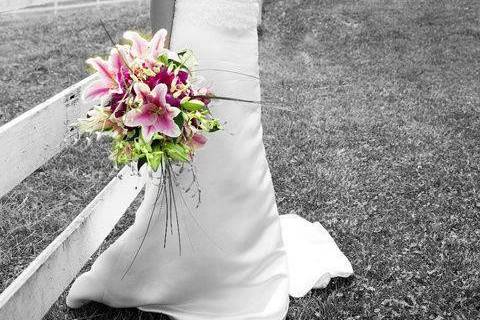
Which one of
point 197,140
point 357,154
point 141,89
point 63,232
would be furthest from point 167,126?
point 357,154

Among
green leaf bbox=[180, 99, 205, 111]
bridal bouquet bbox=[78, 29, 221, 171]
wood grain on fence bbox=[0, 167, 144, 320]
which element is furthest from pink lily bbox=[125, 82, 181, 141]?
wood grain on fence bbox=[0, 167, 144, 320]

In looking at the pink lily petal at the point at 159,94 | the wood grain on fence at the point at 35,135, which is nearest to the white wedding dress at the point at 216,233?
the wood grain on fence at the point at 35,135

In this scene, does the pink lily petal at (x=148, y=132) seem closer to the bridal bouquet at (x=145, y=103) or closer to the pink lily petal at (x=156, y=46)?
the bridal bouquet at (x=145, y=103)

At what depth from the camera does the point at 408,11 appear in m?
12.6

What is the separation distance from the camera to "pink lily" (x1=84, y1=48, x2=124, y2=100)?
231 cm

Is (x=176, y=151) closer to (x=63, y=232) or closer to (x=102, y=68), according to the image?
(x=102, y=68)

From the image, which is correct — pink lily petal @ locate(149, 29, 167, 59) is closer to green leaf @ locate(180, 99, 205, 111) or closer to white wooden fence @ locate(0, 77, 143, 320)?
green leaf @ locate(180, 99, 205, 111)

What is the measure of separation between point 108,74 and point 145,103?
233 millimetres

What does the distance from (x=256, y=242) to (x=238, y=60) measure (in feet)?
4.05

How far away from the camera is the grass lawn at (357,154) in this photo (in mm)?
3961

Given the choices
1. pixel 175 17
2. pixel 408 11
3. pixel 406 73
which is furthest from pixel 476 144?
pixel 408 11

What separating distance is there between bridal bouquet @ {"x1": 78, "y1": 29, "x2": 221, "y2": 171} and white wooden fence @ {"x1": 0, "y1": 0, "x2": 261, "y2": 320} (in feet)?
1.47

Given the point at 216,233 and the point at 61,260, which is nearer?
the point at 61,260

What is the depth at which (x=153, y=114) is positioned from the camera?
7.54ft
